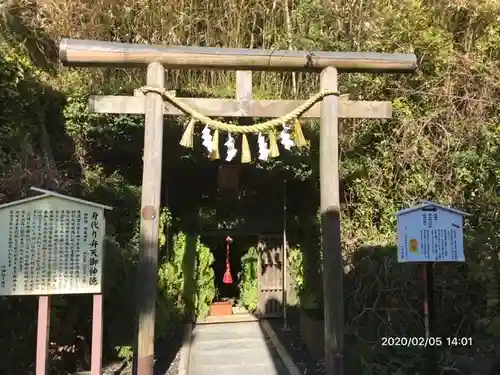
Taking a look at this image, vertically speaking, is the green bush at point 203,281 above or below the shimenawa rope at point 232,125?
below

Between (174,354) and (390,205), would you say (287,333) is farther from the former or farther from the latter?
(390,205)

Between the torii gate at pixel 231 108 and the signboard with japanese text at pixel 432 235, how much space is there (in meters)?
0.65

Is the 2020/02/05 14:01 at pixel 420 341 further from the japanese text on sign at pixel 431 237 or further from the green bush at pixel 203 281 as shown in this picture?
the green bush at pixel 203 281

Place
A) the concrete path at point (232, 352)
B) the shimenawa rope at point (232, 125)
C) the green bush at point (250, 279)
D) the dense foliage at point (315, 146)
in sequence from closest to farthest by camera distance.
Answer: the shimenawa rope at point (232, 125) < the dense foliage at point (315, 146) < the concrete path at point (232, 352) < the green bush at point (250, 279)

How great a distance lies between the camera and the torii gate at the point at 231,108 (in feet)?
15.1

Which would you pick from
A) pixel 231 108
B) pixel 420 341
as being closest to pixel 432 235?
pixel 420 341

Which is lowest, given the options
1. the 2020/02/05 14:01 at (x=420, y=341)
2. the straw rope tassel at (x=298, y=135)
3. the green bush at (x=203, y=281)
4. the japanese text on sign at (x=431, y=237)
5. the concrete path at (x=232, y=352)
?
the concrete path at (x=232, y=352)

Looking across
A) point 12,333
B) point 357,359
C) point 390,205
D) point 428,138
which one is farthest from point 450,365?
point 12,333

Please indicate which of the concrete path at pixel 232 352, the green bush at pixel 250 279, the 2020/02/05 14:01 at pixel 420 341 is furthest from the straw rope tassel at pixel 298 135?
the green bush at pixel 250 279

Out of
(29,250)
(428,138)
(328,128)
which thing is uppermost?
(428,138)

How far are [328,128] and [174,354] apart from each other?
14.8 ft

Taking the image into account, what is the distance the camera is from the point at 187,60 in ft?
15.9

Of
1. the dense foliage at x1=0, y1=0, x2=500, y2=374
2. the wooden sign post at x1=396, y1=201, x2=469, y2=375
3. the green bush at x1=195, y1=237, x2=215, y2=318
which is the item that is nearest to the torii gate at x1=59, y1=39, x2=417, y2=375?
the wooden sign post at x1=396, y1=201, x2=469, y2=375

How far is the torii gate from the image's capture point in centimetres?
460
